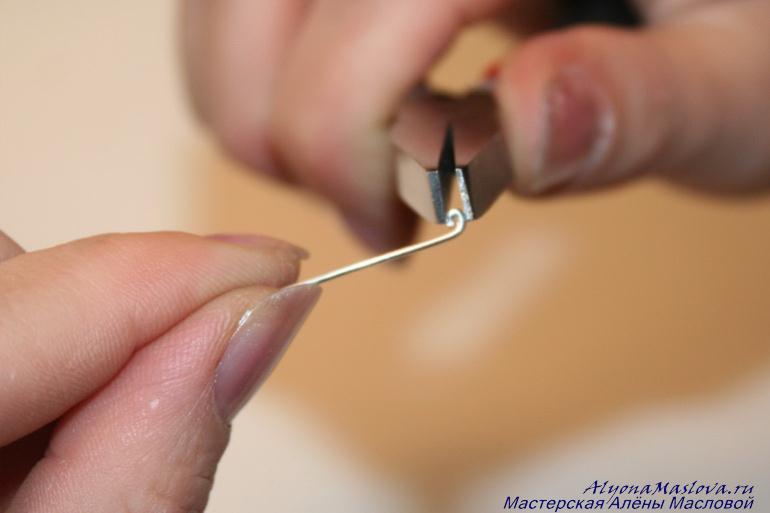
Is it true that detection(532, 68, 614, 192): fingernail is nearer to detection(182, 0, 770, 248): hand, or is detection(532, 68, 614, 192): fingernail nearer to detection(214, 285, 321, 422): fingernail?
detection(182, 0, 770, 248): hand

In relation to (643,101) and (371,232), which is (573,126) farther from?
(371,232)

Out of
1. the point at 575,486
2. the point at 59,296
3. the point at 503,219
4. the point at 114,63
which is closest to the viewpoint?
the point at 59,296

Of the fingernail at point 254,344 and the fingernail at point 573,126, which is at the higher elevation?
the fingernail at point 573,126

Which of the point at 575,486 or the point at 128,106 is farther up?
the point at 128,106

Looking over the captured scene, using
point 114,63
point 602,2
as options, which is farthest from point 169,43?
point 602,2

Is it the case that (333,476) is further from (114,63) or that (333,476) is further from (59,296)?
(114,63)

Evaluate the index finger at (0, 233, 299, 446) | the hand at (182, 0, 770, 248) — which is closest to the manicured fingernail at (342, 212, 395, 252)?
the hand at (182, 0, 770, 248)

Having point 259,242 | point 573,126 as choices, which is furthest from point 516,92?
point 259,242

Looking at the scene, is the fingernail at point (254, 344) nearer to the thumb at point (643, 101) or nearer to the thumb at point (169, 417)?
the thumb at point (169, 417)

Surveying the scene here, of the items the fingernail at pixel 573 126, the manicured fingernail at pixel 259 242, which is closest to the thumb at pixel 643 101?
the fingernail at pixel 573 126
